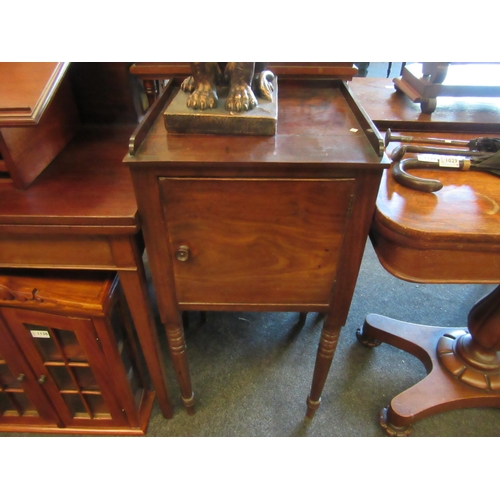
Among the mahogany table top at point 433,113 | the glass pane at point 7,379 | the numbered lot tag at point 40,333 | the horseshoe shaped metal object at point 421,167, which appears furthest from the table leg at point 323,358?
the glass pane at point 7,379

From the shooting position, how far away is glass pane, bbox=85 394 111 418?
3.31ft

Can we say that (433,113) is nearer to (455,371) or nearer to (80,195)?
(455,371)

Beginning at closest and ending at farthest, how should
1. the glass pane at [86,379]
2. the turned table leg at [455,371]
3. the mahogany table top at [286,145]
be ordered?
the mahogany table top at [286,145], the glass pane at [86,379], the turned table leg at [455,371]

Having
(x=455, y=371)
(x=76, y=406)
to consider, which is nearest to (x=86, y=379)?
(x=76, y=406)

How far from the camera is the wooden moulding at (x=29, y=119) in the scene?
1.94 ft

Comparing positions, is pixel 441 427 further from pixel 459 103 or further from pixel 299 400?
pixel 459 103

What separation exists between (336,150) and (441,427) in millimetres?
948

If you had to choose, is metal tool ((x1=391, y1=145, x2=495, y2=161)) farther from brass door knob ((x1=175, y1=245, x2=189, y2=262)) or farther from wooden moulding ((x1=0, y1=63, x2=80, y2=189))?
wooden moulding ((x1=0, y1=63, x2=80, y2=189))

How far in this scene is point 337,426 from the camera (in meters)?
1.07

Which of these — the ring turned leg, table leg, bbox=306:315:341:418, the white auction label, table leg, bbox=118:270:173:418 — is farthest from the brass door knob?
the white auction label

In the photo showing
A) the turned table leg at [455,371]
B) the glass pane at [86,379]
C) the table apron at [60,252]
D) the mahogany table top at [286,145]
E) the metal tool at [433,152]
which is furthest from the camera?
the turned table leg at [455,371]

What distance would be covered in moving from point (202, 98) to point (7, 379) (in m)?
0.90

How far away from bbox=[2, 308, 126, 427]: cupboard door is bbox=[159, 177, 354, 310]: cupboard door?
0.85 ft

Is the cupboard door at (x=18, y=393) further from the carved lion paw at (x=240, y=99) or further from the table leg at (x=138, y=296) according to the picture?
the carved lion paw at (x=240, y=99)
